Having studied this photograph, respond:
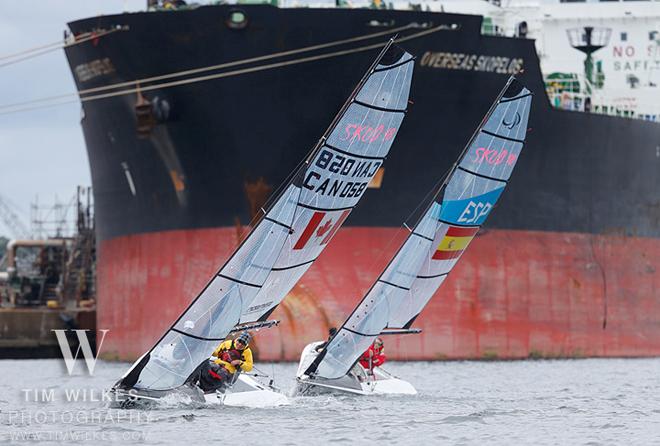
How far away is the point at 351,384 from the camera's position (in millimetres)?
25766

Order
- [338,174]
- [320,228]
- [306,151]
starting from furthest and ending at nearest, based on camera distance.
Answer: [306,151] → [320,228] → [338,174]

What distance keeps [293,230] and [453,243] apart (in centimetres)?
466

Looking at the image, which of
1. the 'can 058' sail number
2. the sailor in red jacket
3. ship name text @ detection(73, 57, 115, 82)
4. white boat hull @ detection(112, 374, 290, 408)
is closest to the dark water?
white boat hull @ detection(112, 374, 290, 408)

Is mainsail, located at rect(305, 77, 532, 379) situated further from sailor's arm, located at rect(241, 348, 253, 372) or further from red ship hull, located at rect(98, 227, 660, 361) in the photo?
red ship hull, located at rect(98, 227, 660, 361)

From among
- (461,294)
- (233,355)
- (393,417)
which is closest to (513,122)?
(393,417)

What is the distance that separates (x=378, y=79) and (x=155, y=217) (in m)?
13.7

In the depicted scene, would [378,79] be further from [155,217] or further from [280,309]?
[155,217]

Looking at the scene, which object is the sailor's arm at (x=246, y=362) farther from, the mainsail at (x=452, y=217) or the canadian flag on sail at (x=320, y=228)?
the mainsail at (x=452, y=217)

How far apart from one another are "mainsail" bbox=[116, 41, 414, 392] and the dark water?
0.90 metres

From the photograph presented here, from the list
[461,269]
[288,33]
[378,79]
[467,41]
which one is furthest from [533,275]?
[378,79]

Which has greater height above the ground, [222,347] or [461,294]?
[461,294]

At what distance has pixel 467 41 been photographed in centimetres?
3594

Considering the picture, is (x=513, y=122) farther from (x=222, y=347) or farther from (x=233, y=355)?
(x=233, y=355)

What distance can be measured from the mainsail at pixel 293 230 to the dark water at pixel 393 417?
0.90 meters
